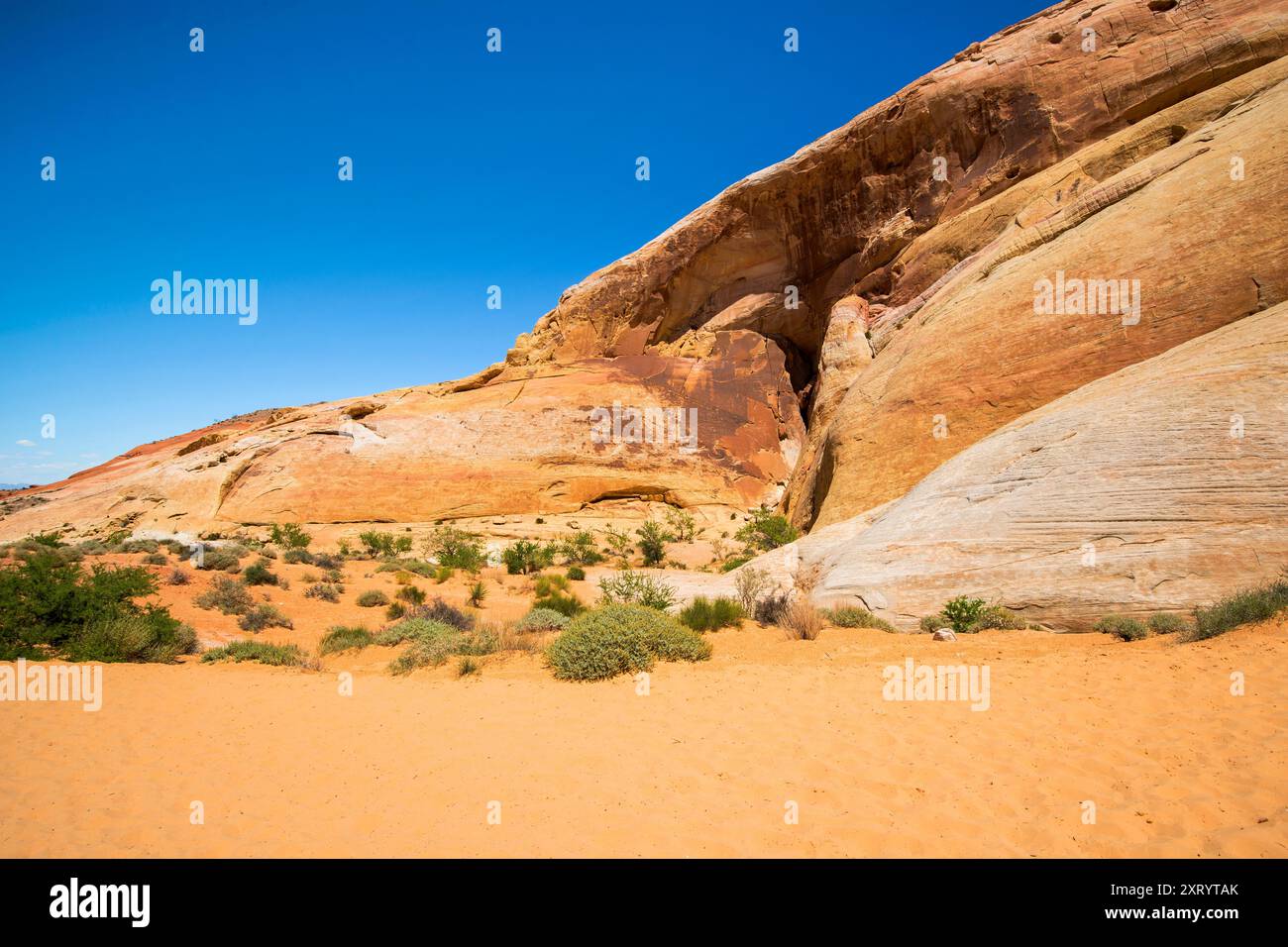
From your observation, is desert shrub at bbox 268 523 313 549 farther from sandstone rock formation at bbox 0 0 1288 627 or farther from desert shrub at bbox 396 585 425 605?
desert shrub at bbox 396 585 425 605

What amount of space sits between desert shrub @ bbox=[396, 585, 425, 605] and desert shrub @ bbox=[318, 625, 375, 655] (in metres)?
3.73

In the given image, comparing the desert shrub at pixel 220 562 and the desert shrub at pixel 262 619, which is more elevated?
the desert shrub at pixel 220 562

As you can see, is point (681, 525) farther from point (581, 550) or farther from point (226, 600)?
point (226, 600)

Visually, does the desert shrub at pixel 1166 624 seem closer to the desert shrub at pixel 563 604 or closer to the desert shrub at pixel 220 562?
the desert shrub at pixel 563 604

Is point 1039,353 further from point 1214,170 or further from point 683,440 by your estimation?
point 683,440

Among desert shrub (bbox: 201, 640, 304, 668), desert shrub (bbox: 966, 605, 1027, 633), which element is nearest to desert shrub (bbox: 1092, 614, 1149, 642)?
desert shrub (bbox: 966, 605, 1027, 633)

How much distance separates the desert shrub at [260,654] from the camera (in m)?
8.71

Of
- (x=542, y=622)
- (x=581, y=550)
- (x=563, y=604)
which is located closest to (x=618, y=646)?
(x=542, y=622)

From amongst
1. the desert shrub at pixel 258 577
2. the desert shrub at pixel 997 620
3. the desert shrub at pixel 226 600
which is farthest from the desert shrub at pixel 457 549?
the desert shrub at pixel 997 620

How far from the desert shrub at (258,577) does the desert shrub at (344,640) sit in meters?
5.29

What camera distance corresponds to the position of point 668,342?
3281 centimetres
